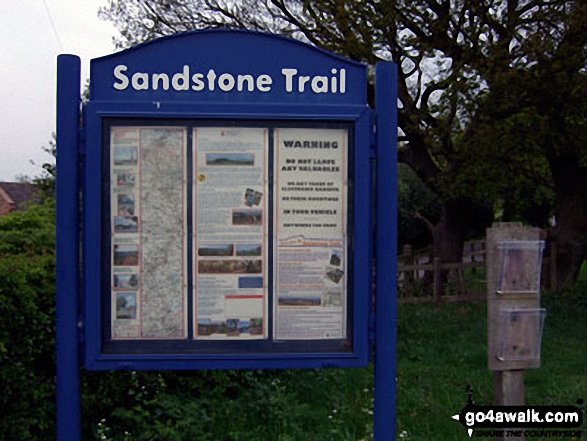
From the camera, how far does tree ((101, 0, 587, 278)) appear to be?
38.1 ft

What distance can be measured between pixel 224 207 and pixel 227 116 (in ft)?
1.46

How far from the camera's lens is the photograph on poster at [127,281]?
11.5 feet

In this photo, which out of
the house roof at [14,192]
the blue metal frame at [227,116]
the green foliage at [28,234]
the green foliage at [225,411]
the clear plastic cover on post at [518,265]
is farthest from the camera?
the house roof at [14,192]

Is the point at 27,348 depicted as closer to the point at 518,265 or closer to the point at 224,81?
the point at 224,81

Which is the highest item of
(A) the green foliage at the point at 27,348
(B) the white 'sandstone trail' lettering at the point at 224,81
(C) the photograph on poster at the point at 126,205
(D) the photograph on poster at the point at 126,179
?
(B) the white 'sandstone trail' lettering at the point at 224,81

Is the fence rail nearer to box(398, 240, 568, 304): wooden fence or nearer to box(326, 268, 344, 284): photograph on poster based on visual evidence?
box(398, 240, 568, 304): wooden fence

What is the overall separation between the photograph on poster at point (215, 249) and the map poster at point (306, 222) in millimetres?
237

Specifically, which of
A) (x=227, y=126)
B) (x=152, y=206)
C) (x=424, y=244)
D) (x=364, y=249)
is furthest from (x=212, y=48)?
(x=424, y=244)

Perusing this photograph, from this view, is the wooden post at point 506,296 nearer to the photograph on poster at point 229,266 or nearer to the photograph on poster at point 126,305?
the photograph on poster at point 229,266

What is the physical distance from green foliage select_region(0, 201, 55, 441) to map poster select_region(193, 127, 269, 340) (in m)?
1.24

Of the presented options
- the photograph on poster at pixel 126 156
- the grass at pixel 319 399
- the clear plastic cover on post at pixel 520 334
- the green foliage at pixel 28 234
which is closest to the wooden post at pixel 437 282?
the grass at pixel 319 399

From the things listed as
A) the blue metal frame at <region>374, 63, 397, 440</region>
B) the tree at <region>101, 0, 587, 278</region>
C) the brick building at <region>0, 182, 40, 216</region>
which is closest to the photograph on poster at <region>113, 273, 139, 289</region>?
the blue metal frame at <region>374, 63, 397, 440</region>

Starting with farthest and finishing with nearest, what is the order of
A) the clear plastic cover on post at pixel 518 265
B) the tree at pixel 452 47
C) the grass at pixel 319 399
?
the tree at pixel 452 47, the grass at pixel 319 399, the clear plastic cover on post at pixel 518 265

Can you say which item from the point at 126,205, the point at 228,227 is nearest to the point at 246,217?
the point at 228,227
